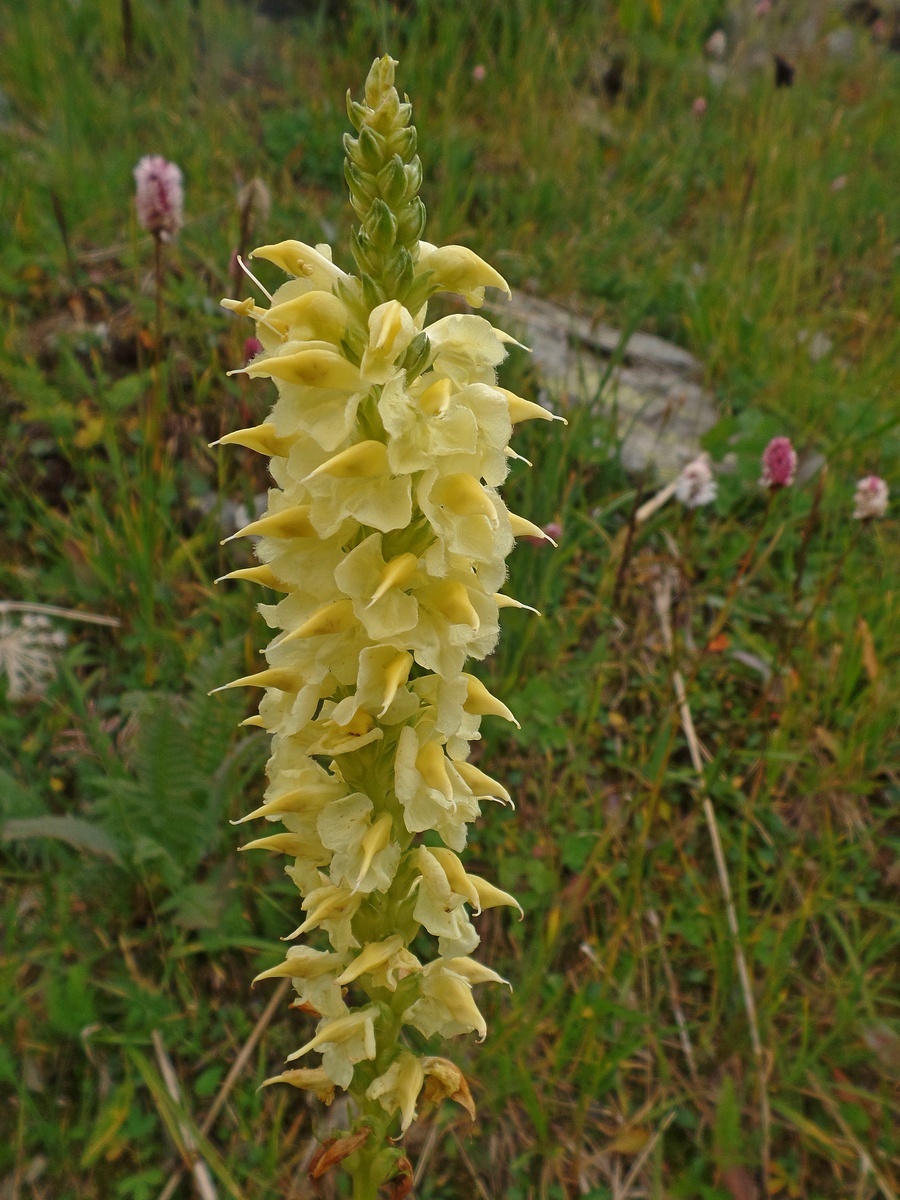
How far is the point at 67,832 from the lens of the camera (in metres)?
2.22

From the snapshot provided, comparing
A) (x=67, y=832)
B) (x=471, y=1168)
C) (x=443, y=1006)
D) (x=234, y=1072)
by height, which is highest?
(x=443, y=1006)

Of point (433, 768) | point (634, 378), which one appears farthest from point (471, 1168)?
point (634, 378)

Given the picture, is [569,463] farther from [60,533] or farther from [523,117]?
[523,117]

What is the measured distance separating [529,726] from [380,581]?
1643 millimetres

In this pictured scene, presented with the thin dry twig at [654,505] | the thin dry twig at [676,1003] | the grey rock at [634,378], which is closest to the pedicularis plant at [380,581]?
the thin dry twig at [676,1003]

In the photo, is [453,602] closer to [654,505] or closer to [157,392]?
[157,392]

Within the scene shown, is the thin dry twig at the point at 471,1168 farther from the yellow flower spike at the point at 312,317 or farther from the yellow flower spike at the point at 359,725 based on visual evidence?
the yellow flower spike at the point at 312,317

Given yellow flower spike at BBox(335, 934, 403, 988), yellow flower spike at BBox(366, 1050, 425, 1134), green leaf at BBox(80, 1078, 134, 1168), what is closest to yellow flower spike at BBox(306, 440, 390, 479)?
yellow flower spike at BBox(335, 934, 403, 988)

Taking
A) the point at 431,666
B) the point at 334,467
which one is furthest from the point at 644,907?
the point at 334,467

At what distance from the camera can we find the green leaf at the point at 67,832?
2188 mm

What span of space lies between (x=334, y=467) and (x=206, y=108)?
4.91 metres

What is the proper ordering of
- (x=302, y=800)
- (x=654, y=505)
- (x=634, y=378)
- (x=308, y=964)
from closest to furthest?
(x=302, y=800), (x=308, y=964), (x=654, y=505), (x=634, y=378)

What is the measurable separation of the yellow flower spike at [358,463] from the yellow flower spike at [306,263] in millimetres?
314

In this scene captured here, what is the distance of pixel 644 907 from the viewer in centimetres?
270
